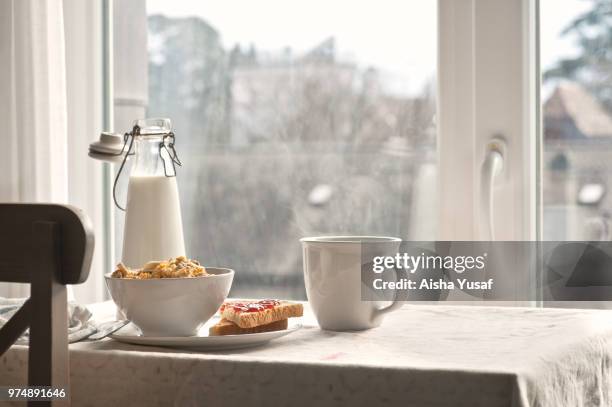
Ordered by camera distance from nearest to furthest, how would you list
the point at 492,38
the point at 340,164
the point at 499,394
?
the point at 499,394 < the point at 492,38 < the point at 340,164

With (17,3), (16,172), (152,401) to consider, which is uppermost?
(17,3)

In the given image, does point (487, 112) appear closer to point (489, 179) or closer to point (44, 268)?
point (489, 179)

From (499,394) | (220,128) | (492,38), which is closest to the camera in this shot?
(499,394)

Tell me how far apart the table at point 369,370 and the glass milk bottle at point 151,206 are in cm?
22

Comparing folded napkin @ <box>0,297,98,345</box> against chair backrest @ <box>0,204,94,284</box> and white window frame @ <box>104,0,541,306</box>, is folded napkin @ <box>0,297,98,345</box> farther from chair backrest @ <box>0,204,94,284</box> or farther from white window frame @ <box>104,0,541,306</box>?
white window frame @ <box>104,0,541,306</box>

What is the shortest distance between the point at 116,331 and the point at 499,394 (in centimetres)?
47

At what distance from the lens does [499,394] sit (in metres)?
0.68

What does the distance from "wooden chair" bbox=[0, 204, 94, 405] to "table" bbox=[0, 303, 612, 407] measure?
157 mm

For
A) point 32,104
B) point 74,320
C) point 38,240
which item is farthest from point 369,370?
point 32,104

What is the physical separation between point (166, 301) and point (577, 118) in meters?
0.93

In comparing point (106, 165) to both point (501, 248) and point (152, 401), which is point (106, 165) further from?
point (152, 401)

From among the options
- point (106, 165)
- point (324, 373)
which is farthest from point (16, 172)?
point (324, 373)

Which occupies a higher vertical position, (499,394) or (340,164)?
(340,164)

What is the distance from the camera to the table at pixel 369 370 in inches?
27.4
